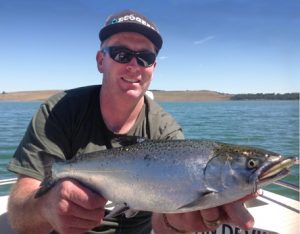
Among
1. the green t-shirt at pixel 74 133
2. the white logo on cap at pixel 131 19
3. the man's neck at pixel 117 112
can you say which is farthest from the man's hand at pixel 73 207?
the white logo on cap at pixel 131 19

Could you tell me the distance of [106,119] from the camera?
351 cm

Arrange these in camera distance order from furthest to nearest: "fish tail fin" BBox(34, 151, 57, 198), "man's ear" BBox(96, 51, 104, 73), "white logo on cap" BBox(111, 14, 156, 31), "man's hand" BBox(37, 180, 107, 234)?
"man's ear" BBox(96, 51, 104, 73) < "white logo on cap" BBox(111, 14, 156, 31) < "fish tail fin" BBox(34, 151, 57, 198) < "man's hand" BBox(37, 180, 107, 234)

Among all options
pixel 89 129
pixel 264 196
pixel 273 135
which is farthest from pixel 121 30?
pixel 273 135

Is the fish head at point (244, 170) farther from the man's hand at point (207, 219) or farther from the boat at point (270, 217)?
the boat at point (270, 217)

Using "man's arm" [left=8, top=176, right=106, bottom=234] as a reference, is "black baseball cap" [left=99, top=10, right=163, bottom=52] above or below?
above

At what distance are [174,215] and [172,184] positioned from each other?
488mm

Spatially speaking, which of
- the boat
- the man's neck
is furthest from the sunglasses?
the boat

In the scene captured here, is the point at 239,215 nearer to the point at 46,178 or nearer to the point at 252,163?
the point at 252,163

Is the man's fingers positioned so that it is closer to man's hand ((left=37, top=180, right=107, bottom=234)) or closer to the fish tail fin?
man's hand ((left=37, top=180, right=107, bottom=234))

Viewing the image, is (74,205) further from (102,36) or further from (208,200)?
(102,36)

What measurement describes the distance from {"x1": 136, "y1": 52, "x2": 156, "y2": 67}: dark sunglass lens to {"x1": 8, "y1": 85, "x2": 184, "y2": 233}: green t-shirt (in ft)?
1.57

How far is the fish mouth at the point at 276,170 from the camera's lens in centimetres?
217

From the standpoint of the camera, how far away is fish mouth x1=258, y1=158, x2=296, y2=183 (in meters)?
2.17

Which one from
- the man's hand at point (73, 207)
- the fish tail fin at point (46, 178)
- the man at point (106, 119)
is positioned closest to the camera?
the man's hand at point (73, 207)
